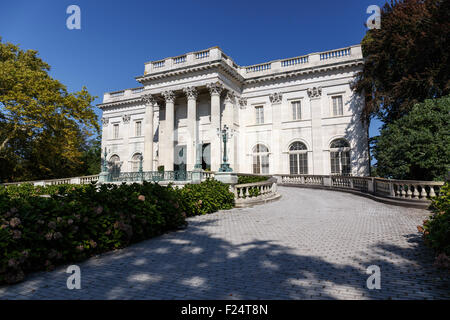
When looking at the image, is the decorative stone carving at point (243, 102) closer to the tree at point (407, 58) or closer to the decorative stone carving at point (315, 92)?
the decorative stone carving at point (315, 92)

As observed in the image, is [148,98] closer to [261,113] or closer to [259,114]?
[259,114]

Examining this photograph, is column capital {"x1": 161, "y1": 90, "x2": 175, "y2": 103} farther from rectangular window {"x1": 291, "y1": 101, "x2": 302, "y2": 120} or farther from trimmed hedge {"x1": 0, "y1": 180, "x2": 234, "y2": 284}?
trimmed hedge {"x1": 0, "y1": 180, "x2": 234, "y2": 284}

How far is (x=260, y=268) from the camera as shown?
4254 mm

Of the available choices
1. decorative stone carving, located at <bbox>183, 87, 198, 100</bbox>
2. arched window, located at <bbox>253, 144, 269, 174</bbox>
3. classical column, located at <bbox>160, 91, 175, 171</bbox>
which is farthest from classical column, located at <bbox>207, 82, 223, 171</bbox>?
arched window, located at <bbox>253, 144, 269, 174</bbox>

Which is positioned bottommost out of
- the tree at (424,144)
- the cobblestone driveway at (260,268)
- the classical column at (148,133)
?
the cobblestone driveway at (260,268)

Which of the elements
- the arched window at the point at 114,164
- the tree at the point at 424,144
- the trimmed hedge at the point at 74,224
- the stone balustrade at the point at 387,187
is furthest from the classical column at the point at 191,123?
the trimmed hedge at the point at 74,224

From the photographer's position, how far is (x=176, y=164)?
88.7ft

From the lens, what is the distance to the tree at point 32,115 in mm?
20531

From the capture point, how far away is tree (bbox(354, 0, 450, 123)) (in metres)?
17.2

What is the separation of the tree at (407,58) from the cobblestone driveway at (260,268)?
52.2 ft

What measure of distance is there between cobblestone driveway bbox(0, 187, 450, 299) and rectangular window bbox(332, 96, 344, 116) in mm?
19485

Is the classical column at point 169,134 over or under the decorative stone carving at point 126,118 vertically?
under
